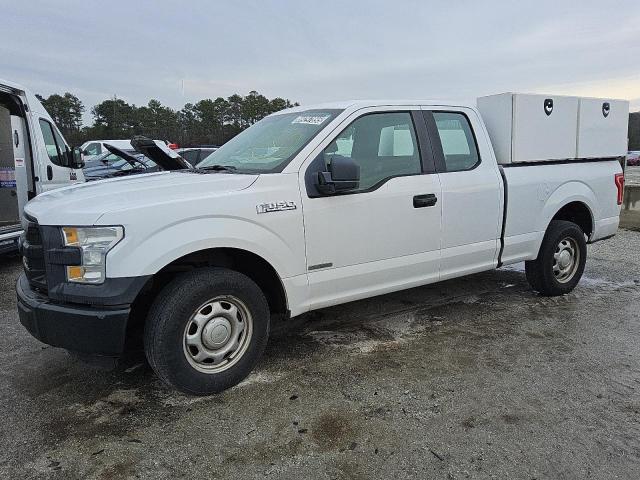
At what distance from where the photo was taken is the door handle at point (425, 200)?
4.18 m

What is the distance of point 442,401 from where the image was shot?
3.31 metres

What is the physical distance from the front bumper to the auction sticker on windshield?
1.94 metres

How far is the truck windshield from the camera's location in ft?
12.4

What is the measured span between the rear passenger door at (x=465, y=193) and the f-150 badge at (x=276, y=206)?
145 cm

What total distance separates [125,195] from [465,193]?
274cm

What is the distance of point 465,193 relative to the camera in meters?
4.48

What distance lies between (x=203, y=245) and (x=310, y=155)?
1.04m

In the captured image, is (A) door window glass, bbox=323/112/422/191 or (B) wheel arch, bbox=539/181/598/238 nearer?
(A) door window glass, bbox=323/112/422/191

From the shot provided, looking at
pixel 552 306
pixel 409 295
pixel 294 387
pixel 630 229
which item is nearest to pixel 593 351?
pixel 552 306

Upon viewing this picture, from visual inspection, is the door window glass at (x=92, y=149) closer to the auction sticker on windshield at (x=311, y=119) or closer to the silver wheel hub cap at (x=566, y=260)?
the auction sticker on windshield at (x=311, y=119)

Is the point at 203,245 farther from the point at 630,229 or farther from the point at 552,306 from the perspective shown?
the point at 630,229

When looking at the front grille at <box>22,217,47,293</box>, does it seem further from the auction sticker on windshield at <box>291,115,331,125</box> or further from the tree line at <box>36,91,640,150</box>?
the tree line at <box>36,91,640,150</box>

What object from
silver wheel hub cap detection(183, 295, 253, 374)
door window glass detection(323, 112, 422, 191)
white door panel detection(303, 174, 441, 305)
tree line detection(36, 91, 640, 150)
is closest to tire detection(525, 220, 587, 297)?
white door panel detection(303, 174, 441, 305)

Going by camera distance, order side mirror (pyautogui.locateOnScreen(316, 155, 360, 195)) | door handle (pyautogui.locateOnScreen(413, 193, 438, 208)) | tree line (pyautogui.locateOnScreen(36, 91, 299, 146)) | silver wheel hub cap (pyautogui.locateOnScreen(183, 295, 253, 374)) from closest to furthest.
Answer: silver wheel hub cap (pyautogui.locateOnScreen(183, 295, 253, 374))
side mirror (pyautogui.locateOnScreen(316, 155, 360, 195))
door handle (pyautogui.locateOnScreen(413, 193, 438, 208))
tree line (pyautogui.locateOnScreen(36, 91, 299, 146))
